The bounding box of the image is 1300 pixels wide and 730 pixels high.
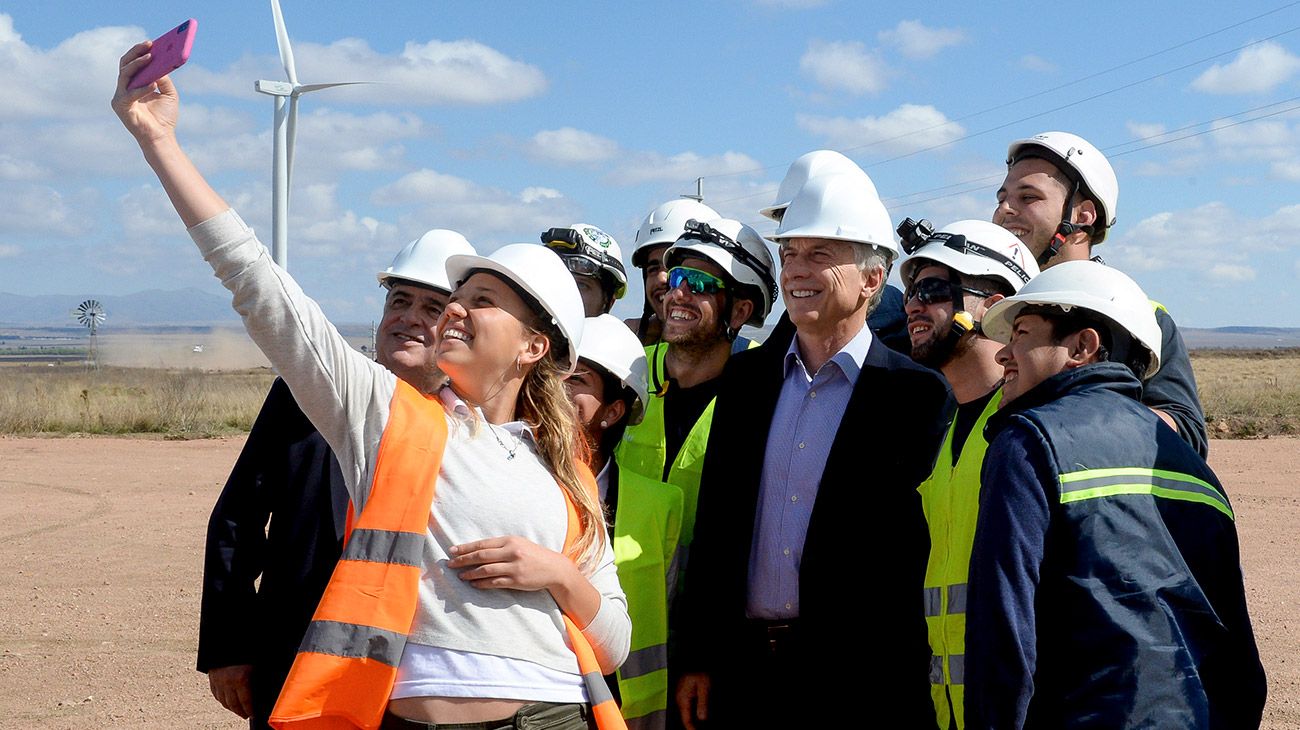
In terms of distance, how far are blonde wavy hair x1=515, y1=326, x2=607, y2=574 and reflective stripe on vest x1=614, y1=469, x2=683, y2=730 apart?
2.26ft

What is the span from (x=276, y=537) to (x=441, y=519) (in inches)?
52.9

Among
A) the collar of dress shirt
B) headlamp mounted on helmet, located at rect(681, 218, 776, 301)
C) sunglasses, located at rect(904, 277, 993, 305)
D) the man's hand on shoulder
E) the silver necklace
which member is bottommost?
the man's hand on shoulder

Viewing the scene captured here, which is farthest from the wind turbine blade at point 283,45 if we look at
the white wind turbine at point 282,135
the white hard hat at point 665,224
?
the white hard hat at point 665,224

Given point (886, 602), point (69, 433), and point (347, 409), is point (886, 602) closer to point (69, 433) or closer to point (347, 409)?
point (347, 409)

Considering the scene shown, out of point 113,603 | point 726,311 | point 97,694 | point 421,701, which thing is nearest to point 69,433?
point 113,603

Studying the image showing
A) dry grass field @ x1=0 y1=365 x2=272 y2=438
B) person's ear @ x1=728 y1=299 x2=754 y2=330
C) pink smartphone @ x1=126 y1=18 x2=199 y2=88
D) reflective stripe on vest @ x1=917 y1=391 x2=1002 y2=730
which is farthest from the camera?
dry grass field @ x1=0 y1=365 x2=272 y2=438

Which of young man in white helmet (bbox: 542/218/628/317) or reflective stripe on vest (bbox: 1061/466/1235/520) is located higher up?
young man in white helmet (bbox: 542/218/628/317)

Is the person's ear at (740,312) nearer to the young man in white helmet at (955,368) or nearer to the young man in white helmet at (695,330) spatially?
the young man in white helmet at (695,330)

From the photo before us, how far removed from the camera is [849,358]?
4227 millimetres

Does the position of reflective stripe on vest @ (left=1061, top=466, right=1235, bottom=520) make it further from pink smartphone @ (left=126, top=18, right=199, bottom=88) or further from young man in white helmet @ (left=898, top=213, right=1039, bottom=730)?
pink smartphone @ (left=126, top=18, right=199, bottom=88)

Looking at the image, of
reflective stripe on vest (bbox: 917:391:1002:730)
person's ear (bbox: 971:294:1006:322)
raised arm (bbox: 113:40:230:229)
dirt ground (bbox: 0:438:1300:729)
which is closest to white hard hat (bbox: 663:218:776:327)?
person's ear (bbox: 971:294:1006:322)

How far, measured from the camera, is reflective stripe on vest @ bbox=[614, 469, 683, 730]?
3930 millimetres

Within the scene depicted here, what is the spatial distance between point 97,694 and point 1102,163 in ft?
22.6

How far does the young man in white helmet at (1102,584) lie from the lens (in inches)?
111
